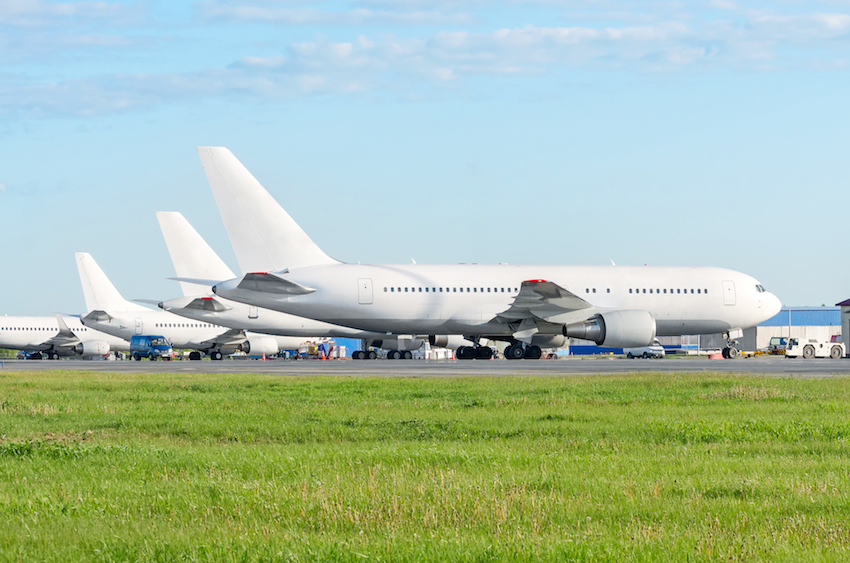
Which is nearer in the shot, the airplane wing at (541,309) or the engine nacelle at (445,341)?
the airplane wing at (541,309)

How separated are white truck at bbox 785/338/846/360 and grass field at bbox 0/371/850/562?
49967 millimetres

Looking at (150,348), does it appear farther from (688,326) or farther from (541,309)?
(688,326)

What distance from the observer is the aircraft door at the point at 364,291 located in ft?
148

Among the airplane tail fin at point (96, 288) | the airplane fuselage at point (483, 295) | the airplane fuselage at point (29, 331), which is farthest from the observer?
the airplane fuselage at point (29, 331)

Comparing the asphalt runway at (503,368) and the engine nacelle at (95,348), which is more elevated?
the engine nacelle at (95,348)

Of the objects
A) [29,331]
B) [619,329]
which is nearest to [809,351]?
[619,329]

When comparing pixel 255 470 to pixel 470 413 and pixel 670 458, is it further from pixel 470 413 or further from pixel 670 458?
pixel 470 413

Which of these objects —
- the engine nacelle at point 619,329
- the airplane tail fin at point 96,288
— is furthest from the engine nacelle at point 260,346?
the engine nacelle at point 619,329

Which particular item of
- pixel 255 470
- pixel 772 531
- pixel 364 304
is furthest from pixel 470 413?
pixel 364 304

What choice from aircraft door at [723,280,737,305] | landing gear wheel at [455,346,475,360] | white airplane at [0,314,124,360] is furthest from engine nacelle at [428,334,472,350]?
white airplane at [0,314,124,360]

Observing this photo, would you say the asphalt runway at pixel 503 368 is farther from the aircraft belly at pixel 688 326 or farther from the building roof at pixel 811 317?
the building roof at pixel 811 317

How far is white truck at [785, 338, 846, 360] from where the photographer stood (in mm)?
63969

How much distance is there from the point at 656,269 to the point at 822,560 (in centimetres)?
4620

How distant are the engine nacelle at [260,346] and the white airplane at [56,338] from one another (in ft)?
54.2
